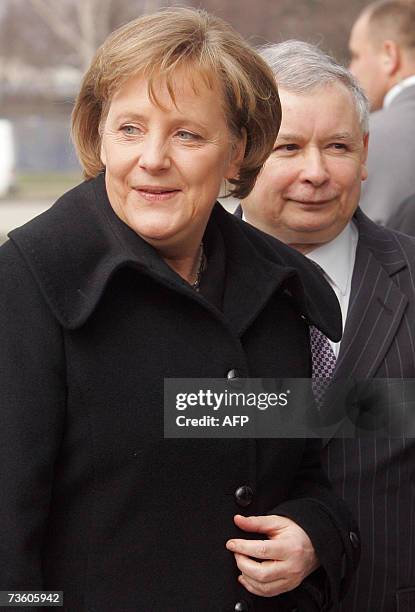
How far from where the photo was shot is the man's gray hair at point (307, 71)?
9.61 ft

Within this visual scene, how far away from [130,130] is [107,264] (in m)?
0.26

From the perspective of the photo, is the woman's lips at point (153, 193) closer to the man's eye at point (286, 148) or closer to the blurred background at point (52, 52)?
the man's eye at point (286, 148)

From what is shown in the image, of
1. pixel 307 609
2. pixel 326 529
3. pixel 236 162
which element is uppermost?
pixel 236 162

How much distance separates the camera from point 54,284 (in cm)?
207

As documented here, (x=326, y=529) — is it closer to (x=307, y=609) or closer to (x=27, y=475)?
(x=307, y=609)

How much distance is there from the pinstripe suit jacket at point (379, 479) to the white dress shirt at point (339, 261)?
0.13 meters

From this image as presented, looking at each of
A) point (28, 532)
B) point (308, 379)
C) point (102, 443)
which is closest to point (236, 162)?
point (308, 379)

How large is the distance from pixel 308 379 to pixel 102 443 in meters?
0.54

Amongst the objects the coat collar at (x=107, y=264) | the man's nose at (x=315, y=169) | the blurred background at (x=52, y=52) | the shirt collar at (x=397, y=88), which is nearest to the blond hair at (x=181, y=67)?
the coat collar at (x=107, y=264)

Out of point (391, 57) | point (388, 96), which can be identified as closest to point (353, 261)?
point (388, 96)

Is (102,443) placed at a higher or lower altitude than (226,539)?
higher

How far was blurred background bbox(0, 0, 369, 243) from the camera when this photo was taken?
77.1ft

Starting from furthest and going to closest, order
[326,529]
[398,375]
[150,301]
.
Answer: [398,375] → [326,529] → [150,301]

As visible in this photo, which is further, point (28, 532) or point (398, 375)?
point (398, 375)
